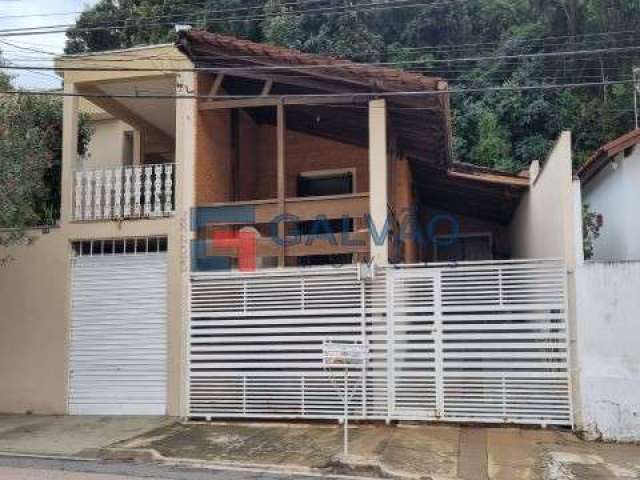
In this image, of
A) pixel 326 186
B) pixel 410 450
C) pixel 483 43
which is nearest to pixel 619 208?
pixel 326 186

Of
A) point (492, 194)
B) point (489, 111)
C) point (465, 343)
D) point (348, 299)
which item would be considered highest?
point (489, 111)

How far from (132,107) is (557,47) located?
59.3 feet

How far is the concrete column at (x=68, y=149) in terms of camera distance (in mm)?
11521

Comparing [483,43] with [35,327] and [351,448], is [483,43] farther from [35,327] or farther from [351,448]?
[351,448]

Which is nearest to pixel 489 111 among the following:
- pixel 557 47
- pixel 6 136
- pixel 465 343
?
pixel 557 47

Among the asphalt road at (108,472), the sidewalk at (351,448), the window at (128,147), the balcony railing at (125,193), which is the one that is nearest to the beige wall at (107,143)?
the window at (128,147)

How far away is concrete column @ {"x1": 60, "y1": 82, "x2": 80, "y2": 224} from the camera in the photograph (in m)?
11.5

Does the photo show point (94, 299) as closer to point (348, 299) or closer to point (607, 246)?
point (348, 299)

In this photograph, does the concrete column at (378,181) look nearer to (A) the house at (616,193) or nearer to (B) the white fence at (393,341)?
(B) the white fence at (393,341)

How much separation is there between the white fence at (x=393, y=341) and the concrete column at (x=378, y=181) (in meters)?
0.48

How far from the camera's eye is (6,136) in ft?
33.7

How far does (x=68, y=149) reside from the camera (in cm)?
1165

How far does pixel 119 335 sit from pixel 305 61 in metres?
5.44

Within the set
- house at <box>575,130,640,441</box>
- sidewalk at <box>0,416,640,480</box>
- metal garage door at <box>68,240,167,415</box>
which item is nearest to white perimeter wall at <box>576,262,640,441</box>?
house at <box>575,130,640,441</box>
